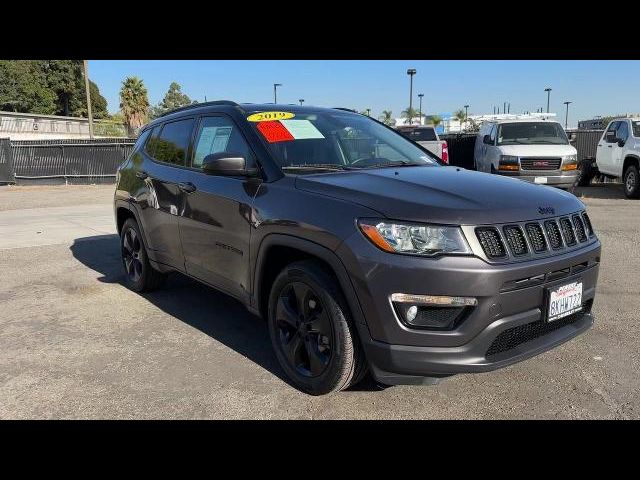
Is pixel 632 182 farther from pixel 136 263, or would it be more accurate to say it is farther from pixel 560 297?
pixel 136 263

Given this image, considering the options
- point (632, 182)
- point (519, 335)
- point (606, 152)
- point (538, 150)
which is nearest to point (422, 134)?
point (538, 150)

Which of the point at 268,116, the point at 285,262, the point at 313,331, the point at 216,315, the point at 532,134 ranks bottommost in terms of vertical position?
the point at 216,315

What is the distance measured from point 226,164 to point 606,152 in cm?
1336

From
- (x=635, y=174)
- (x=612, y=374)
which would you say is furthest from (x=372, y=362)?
(x=635, y=174)

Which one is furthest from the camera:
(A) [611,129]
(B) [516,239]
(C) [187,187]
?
(A) [611,129]

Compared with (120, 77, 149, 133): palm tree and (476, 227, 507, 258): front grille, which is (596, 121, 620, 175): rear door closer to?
(476, 227, 507, 258): front grille

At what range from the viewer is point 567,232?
2.88 meters

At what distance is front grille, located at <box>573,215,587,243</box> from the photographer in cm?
297

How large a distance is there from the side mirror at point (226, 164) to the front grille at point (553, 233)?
5.90ft

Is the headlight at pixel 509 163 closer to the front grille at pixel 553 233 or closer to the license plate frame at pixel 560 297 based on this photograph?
the license plate frame at pixel 560 297
